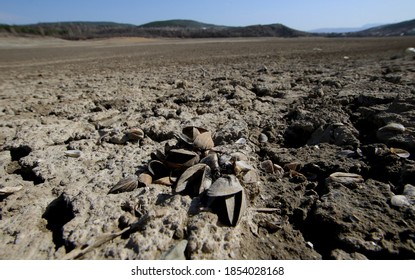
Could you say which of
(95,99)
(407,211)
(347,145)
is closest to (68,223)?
(407,211)

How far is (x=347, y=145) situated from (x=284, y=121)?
0.77 meters

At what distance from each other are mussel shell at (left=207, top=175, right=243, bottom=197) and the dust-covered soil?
97 millimetres

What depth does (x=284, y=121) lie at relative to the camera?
116 inches

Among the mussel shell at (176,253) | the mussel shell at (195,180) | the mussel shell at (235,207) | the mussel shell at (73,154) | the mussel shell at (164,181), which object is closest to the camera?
the mussel shell at (176,253)

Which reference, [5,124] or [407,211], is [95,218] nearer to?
[407,211]

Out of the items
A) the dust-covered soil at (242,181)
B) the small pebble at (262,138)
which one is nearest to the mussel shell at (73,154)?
the dust-covered soil at (242,181)

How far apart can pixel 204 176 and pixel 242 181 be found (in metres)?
0.25

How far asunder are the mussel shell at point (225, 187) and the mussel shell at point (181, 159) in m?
0.32

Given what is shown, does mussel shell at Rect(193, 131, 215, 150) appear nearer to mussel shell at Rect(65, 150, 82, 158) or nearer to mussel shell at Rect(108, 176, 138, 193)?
mussel shell at Rect(108, 176, 138, 193)

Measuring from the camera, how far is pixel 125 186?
1845mm

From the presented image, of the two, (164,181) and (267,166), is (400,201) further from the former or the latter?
(164,181)

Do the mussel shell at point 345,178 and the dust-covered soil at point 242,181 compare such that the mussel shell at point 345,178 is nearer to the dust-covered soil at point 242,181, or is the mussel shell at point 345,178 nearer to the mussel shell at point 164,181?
the dust-covered soil at point 242,181

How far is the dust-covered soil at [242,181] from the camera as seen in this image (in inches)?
56.3
